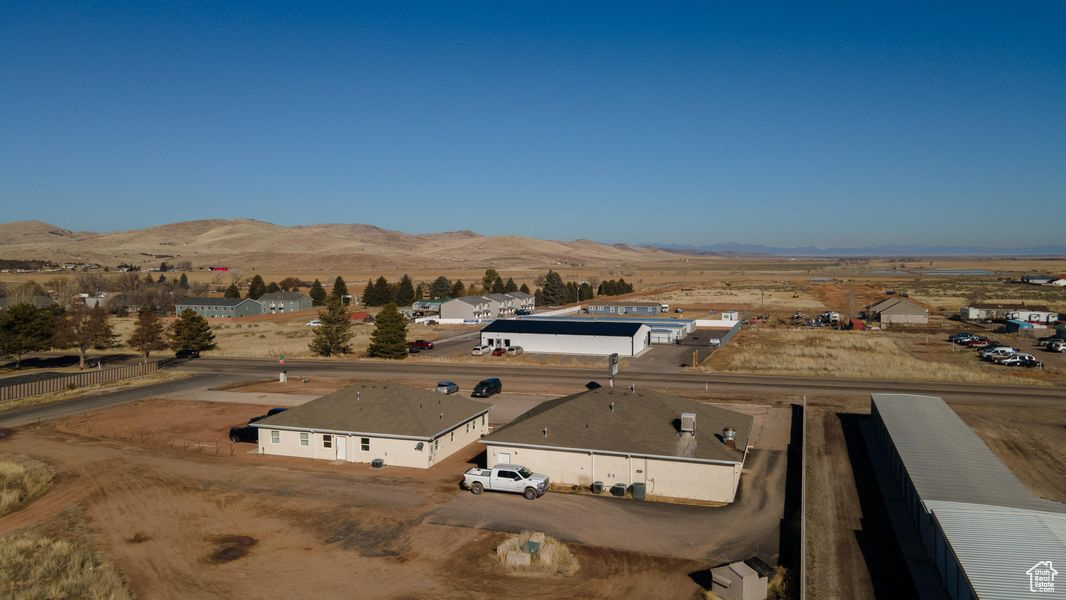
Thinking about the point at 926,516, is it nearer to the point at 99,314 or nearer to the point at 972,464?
the point at 972,464

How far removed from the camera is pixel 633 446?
28734mm

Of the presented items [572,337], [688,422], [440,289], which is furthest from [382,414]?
[440,289]

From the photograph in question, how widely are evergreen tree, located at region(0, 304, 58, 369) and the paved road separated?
40.2 feet

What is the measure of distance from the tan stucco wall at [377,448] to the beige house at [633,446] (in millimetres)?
4166

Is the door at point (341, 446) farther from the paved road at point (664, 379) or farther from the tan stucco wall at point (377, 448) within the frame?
the paved road at point (664, 379)

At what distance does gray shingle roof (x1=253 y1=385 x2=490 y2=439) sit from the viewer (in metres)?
33.4

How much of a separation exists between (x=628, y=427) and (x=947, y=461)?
12.5 metres

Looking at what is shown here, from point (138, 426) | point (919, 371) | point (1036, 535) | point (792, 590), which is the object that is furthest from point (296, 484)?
point (919, 371)

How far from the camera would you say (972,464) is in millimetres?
25906

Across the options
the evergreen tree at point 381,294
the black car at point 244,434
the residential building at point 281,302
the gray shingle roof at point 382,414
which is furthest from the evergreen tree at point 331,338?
the evergreen tree at point 381,294

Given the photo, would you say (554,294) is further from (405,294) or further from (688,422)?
(688,422)

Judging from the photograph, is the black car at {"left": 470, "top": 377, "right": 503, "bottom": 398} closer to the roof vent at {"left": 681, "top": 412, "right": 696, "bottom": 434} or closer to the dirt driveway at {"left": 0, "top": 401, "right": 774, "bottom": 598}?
the dirt driveway at {"left": 0, "top": 401, "right": 774, "bottom": 598}

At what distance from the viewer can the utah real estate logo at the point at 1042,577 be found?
15641 mm

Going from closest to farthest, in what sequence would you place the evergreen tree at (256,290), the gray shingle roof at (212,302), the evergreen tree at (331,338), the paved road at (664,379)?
the paved road at (664,379)
the evergreen tree at (331,338)
the gray shingle roof at (212,302)
the evergreen tree at (256,290)
